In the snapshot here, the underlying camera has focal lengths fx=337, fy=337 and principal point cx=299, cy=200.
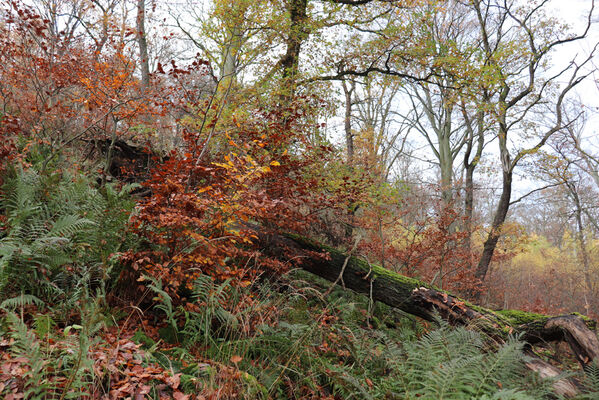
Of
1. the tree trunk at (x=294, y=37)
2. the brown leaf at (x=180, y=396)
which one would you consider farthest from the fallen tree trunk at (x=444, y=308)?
the tree trunk at (x=294, y=37)

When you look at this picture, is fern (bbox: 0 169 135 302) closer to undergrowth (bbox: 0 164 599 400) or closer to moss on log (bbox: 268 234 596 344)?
undergrowth (bbox: 0 164 599 400)

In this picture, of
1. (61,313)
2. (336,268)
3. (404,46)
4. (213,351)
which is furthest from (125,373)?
(404,46)

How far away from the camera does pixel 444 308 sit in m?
4.68

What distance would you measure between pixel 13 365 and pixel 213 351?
4.61ft

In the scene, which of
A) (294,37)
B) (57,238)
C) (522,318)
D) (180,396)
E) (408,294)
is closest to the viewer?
(180,396)

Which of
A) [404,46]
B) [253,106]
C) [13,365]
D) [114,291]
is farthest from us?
[404,46]

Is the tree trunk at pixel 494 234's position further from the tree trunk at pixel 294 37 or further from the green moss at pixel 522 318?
the tree trunk at pixel 294 37

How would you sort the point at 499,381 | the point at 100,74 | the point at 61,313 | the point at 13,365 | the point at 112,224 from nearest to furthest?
1. the point at 13,365
2. the point at 499,381
3. the point at 61,313
4. the point at 112,224
5. the point at 100,74

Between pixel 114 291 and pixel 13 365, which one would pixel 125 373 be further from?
pixel 114 291

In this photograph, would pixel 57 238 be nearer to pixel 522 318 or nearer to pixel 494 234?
pixel 522 318

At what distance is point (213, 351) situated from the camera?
3016 mm

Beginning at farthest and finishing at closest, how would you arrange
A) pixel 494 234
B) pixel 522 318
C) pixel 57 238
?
pixel 494 234 → pixel 522 318 → pixel 57 238

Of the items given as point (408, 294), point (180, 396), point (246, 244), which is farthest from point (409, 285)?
point (180, 396)

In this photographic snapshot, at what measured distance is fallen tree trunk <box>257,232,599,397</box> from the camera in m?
3.75
